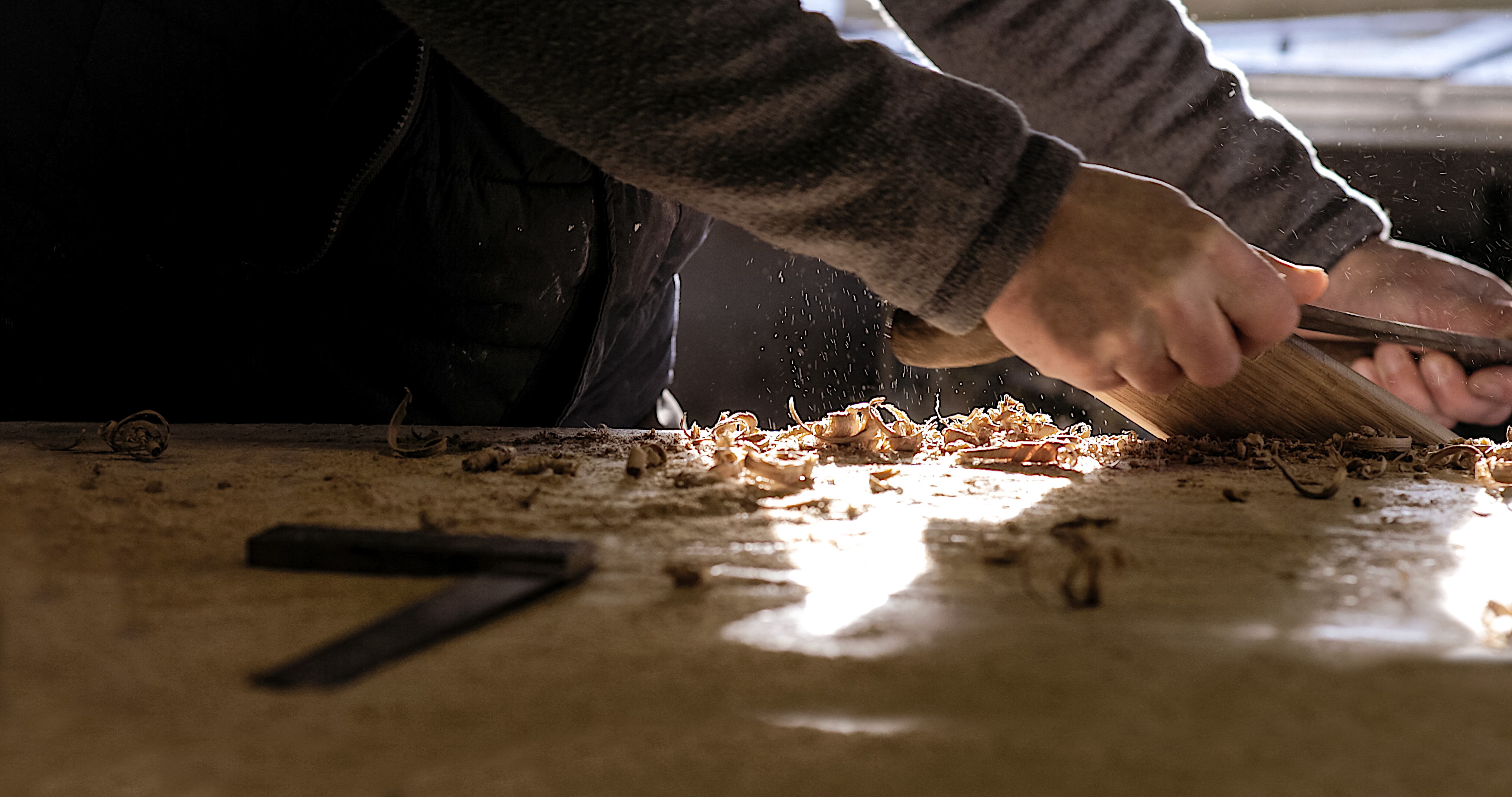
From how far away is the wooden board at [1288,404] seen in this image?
117 cm

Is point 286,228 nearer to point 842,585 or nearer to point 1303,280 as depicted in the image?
point 842,585

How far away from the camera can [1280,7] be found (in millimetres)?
3514

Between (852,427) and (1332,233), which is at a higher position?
(1332,233)

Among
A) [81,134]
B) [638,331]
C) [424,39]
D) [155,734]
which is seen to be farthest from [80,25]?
[155,734]

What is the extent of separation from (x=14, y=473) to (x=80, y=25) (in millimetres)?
556

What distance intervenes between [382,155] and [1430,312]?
1477 millimetres

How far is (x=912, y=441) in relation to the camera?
124 cm

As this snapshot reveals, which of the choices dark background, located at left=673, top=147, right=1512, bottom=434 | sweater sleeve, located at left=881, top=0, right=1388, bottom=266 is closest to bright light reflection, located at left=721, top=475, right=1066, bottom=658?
sweater sleeve, located at left=881, top=0, right=1388, bottom=266

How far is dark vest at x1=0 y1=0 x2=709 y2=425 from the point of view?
1.13 metres

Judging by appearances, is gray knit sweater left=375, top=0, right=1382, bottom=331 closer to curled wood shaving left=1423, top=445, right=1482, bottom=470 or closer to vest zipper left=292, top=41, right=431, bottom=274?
vest zipper left=292, top=41, right=431, bottom=274

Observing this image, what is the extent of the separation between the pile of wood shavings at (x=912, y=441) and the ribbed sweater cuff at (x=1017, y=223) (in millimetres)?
255

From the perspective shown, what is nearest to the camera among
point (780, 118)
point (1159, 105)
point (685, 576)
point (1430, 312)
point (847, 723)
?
point (847, 723)

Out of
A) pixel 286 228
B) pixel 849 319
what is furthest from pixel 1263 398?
pixel 849 319

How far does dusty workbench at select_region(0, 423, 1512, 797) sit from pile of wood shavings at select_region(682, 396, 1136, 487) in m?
0.31
